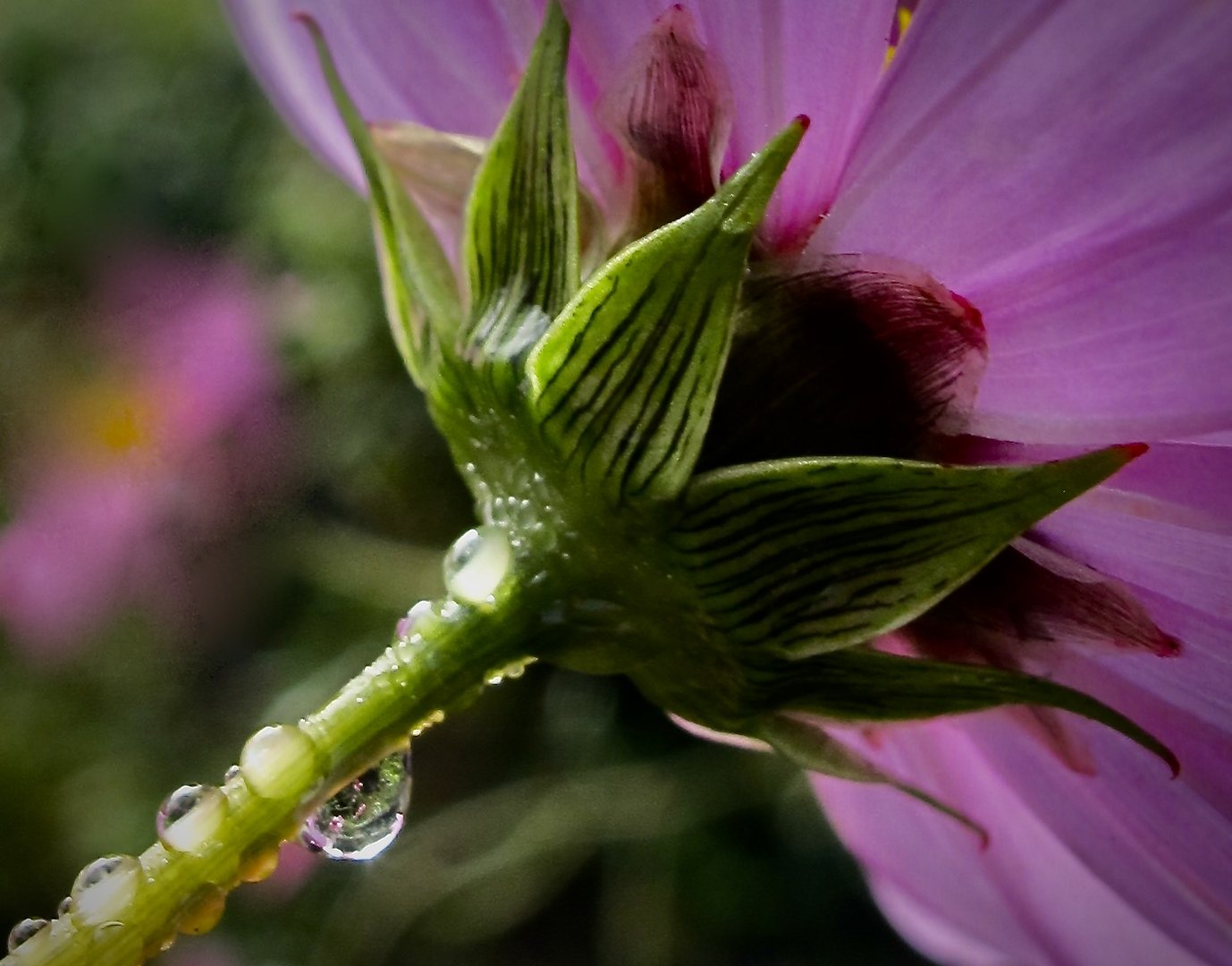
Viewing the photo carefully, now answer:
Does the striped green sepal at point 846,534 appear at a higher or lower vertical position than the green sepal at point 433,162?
lower

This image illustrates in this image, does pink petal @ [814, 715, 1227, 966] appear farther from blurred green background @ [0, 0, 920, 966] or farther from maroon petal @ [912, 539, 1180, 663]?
blurred green background @ [0, 0, 920, 966]

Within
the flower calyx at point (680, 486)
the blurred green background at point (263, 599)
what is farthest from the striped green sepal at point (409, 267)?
the blurred green background at point (263, 599)

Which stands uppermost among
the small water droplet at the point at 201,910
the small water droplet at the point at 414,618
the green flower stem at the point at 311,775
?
the small water droplet at the point at 414,618

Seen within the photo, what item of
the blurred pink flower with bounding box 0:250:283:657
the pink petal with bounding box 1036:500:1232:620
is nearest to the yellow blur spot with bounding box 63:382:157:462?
the blurred pink flower with bounding box 0:250:283:657

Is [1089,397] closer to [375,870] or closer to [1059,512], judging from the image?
[1059,512]

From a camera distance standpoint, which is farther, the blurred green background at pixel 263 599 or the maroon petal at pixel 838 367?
the blurred green background at pixel 263 599

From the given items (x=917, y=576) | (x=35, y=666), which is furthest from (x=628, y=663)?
(x=35, y=666)

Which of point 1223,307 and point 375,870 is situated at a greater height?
point 1223,307

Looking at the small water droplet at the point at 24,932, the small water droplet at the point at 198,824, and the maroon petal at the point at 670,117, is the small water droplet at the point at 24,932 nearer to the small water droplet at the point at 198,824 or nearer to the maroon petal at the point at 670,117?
the small water droplet at the point at 198,824
